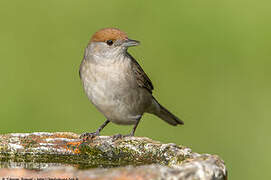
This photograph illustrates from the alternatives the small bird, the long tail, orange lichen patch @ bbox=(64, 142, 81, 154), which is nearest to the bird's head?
the small bird

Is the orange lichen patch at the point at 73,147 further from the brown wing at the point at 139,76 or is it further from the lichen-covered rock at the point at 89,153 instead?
the brown wing at the point at 139,76

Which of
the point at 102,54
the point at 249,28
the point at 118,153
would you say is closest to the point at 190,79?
the point at 249,28

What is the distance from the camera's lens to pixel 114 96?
635 cm

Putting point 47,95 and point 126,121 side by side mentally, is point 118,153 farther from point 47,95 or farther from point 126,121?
point 47,95

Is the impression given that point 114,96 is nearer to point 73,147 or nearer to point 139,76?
point 139,76

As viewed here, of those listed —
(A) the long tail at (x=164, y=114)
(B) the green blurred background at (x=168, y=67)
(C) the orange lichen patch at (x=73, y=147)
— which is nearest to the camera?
(C) the orange lichen patch at (x=73, y=147)

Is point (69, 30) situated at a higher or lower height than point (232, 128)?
higher

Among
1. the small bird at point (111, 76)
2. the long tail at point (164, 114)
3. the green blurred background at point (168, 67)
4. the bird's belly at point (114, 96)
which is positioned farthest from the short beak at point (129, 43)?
the green blurred background at point (168, 67)

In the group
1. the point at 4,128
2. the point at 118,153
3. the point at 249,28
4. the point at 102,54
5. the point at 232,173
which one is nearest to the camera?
the point at 118,153

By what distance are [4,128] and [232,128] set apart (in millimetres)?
3773

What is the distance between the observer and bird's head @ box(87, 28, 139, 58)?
6387 mm

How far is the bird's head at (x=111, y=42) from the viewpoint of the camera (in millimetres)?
6387

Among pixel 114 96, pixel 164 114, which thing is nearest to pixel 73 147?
pixel 114 96

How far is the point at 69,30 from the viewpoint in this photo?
10812 millimetres
